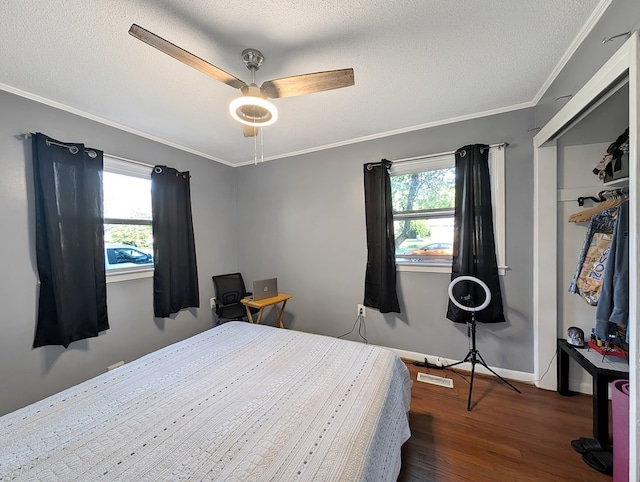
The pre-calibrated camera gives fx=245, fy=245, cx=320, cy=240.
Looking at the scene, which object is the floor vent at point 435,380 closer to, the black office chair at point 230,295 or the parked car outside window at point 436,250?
the parked car outside window at point 436,250

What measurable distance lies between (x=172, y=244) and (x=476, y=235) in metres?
3.22

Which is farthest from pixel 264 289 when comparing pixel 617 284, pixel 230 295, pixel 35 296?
pixel 617 284

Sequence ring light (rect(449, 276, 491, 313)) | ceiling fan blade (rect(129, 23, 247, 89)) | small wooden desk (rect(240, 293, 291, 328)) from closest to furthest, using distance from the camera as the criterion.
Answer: ceiling fan blade (rect(129, 23, 247, 89)) → ring light (rect(449, 276, 491, 313)) → small wooden desk (rect(240, 293, 291, 328))

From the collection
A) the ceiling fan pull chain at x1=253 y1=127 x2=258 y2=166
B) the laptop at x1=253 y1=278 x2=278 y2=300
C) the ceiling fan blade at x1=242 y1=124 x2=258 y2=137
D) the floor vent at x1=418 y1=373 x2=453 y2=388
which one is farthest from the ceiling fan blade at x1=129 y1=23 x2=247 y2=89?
the floor vent at x1=418 y1=373 x2=453 y2=388

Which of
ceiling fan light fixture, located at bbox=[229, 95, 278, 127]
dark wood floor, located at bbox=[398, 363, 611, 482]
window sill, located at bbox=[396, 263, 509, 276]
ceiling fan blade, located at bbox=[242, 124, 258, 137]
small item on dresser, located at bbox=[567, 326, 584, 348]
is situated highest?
ceiling fan blade, located at bbox=[242, 124, 258, 137]

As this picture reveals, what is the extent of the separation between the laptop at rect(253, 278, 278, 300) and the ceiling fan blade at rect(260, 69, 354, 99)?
77.7 inches

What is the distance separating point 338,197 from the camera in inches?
118

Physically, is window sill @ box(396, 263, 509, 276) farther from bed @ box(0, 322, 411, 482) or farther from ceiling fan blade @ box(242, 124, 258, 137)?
ceiling fan blade @ box(242, 124, 258, 137)

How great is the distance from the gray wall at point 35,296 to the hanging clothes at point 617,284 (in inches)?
143

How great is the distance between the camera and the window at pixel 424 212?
2.52m

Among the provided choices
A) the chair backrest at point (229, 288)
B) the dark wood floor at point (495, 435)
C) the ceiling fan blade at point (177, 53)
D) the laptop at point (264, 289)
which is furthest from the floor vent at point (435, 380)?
the ceiling fan blade at point (177, 53)

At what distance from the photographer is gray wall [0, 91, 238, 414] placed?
1802 millimetres

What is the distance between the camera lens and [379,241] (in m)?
2.72

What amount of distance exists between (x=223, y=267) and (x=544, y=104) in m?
3.86
